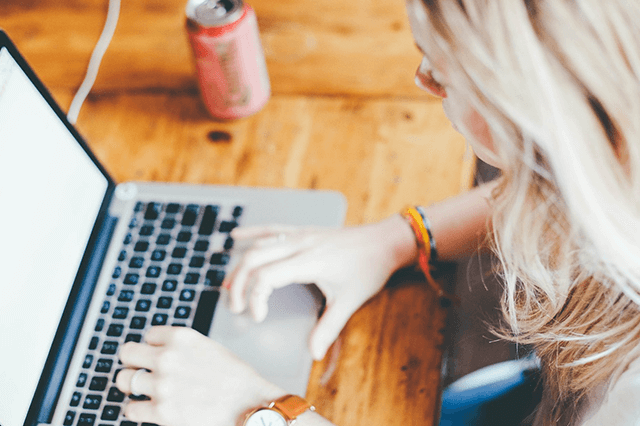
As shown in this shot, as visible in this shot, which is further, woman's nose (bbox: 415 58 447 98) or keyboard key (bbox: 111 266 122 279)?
keyboard key (bbox: 111 266 122 279)

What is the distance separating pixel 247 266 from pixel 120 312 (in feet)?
0.52

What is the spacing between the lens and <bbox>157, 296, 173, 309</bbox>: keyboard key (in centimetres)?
67

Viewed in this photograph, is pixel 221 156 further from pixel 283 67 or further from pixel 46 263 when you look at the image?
pixel 46 263

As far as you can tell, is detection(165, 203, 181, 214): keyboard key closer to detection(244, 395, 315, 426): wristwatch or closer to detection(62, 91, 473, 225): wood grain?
detection(62, 91, 473, 225): wood grain

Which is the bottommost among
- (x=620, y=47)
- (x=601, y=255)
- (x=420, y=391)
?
(x=420, y=391)

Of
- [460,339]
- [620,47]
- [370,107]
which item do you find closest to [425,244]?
[460,339]

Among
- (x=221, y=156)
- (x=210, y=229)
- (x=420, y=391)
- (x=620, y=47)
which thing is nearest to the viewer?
(x=620, y=47)

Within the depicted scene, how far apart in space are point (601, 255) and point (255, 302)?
0.36 m

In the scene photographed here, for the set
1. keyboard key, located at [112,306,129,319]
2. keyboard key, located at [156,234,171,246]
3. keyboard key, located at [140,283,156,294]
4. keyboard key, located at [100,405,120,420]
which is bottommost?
keyboard key, located at [100,405,120,420]

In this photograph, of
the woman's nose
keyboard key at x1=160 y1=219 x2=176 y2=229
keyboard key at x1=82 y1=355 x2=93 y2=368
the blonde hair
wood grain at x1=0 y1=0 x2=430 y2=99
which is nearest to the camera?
the blonde hair

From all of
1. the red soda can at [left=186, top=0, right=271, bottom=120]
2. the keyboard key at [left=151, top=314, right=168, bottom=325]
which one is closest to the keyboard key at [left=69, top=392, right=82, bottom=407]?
the keyboard key at [left=151, top=314, right=168, bottom=325]

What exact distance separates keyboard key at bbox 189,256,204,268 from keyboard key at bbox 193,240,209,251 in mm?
12

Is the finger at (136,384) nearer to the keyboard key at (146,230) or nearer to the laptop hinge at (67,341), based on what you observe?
the laptop hinge at (67,341)

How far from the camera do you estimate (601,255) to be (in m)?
0.43
